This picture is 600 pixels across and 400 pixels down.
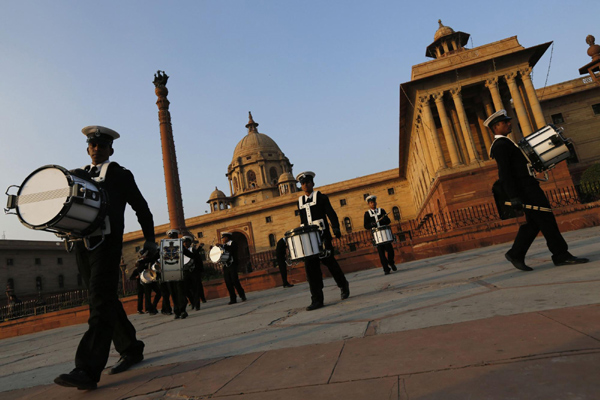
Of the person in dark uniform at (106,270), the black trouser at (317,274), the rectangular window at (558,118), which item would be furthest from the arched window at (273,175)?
the person in dark uniform at (106,270)

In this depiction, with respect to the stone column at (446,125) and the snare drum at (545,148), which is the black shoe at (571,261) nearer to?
the snare drum at (545,148)

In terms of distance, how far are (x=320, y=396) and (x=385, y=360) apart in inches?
17.7

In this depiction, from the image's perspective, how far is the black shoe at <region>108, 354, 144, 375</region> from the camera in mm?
2707

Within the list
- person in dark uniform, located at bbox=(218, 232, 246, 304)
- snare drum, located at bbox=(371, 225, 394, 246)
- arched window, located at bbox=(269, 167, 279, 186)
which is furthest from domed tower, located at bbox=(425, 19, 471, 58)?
arched window, located at bbox=(269, 167, 279, 186)

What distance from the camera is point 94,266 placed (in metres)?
2.71

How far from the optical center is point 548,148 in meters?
4.29

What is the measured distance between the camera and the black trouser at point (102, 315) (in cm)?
243

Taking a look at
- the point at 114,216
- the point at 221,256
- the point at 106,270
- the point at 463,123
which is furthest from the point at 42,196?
the point at 463,123

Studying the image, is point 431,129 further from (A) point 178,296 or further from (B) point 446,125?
(A) point 178,296

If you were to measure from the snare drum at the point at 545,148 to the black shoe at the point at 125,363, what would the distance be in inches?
178

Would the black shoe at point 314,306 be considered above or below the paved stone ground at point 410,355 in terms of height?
below

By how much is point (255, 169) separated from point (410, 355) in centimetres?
6266

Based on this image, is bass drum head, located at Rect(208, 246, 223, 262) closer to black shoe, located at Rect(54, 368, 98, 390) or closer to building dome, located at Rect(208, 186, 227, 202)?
black shoe, located at Rect(54, 368, 98, 390)

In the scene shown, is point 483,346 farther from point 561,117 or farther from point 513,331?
point 561,117
